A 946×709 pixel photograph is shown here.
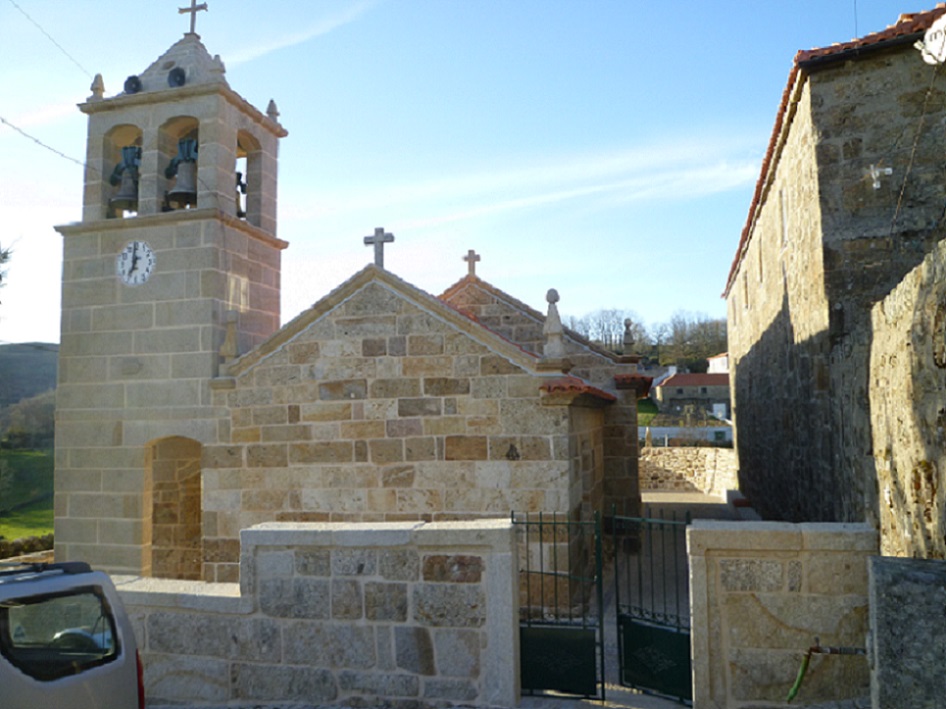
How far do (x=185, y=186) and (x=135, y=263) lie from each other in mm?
1339

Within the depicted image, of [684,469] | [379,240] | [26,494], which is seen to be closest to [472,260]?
[379,240]

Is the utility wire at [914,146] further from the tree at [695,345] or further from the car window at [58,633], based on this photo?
the tree at [695,345]

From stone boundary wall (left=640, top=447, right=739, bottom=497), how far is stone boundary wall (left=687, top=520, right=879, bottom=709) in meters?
19.3

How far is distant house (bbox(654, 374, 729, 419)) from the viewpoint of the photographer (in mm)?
48531

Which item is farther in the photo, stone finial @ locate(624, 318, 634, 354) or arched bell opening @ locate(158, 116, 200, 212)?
stone finial @ locate(624, 318, 634, 354)

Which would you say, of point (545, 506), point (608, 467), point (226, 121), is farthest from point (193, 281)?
point (608, 467)

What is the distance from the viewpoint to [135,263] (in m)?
9.87

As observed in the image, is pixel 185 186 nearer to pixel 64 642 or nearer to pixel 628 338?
pixel 64 642

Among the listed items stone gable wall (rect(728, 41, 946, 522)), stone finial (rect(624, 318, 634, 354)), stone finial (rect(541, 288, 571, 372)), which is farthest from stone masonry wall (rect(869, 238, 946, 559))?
stone finial (rect(624, 318, 634, 354))

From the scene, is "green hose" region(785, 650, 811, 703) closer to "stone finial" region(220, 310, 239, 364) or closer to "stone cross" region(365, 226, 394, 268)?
"stone cross" region(365, 226, 394, 268)

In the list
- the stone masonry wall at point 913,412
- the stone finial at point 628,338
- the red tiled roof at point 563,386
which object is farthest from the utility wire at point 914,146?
the stone finial at point 628,338

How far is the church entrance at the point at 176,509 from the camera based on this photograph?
10.2 metres

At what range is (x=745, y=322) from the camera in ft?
53.5

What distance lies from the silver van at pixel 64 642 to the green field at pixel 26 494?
15.3 metres
